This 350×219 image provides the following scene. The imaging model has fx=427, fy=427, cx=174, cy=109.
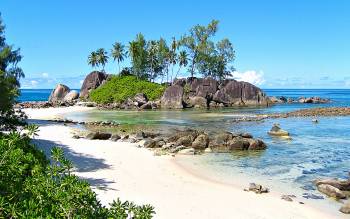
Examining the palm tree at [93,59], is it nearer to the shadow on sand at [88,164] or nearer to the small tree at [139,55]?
the small tree at [139,55]

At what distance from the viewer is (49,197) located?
6520mm

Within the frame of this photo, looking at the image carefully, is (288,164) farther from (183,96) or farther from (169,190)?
(183,96)

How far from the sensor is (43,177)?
7035mm

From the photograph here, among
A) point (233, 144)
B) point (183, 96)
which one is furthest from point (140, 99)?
point (233, 144)

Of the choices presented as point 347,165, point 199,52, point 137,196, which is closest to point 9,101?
point 137,196

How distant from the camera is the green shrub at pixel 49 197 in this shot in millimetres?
6098

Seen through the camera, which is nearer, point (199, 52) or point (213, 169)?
point (213, 169)

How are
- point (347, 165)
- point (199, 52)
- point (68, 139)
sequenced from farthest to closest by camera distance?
1. point (199, 52)
2. point (68, 139)
3. point (347, 165)

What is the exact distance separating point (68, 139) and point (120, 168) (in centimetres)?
1332

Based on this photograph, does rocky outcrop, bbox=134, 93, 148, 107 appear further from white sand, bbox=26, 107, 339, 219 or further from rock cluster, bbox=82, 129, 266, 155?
white sand, bbox=26, 107, 339, 219

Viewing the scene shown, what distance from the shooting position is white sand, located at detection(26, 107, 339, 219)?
1798 cm

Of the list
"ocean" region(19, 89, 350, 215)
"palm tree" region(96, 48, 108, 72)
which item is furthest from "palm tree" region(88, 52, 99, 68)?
"ocean" region(19, 89, 350, 215)

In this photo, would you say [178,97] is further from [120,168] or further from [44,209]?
[44,209]

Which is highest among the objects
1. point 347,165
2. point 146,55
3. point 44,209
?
point 146,55
